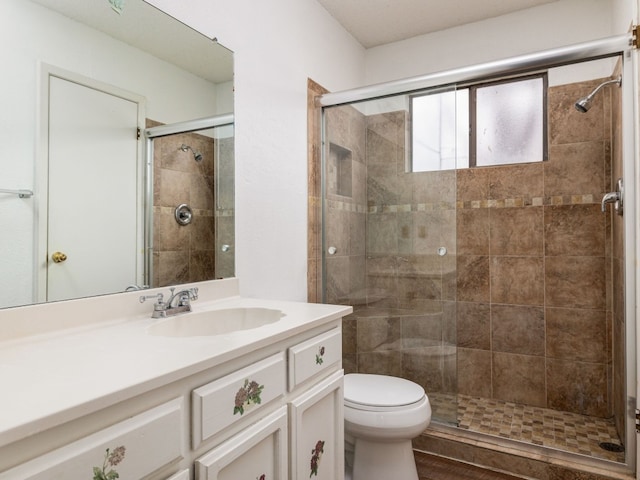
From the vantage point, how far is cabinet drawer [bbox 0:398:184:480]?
1.87 ft

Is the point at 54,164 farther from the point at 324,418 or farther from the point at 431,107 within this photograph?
the point at 431,107

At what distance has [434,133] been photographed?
87.4 inches

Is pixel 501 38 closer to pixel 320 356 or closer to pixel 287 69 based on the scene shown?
pixel 287 69

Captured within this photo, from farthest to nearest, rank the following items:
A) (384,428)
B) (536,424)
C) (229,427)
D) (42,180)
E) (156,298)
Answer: (536,424)
(384,428)
(156,298)
(42,180)
(229,427)

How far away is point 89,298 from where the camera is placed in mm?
1167

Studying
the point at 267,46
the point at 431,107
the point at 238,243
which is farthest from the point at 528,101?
the point at 238,243

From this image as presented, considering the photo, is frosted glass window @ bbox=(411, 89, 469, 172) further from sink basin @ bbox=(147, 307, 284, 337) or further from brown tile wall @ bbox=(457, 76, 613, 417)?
sink basin @ bbox=(147, 307, 284, 337)

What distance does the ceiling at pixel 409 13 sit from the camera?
2.48 metres

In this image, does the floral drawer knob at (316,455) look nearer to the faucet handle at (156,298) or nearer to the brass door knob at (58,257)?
the faucet handle at (156,298)

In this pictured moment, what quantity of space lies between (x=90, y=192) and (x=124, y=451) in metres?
0.81

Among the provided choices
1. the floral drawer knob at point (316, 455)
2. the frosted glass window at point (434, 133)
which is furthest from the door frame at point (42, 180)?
the frosted glass window at point (434, 133)

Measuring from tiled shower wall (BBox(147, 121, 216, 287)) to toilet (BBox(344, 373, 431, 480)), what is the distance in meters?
0.85

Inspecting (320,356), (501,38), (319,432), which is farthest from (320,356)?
(501,38)

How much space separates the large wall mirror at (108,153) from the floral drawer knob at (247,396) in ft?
1.90
